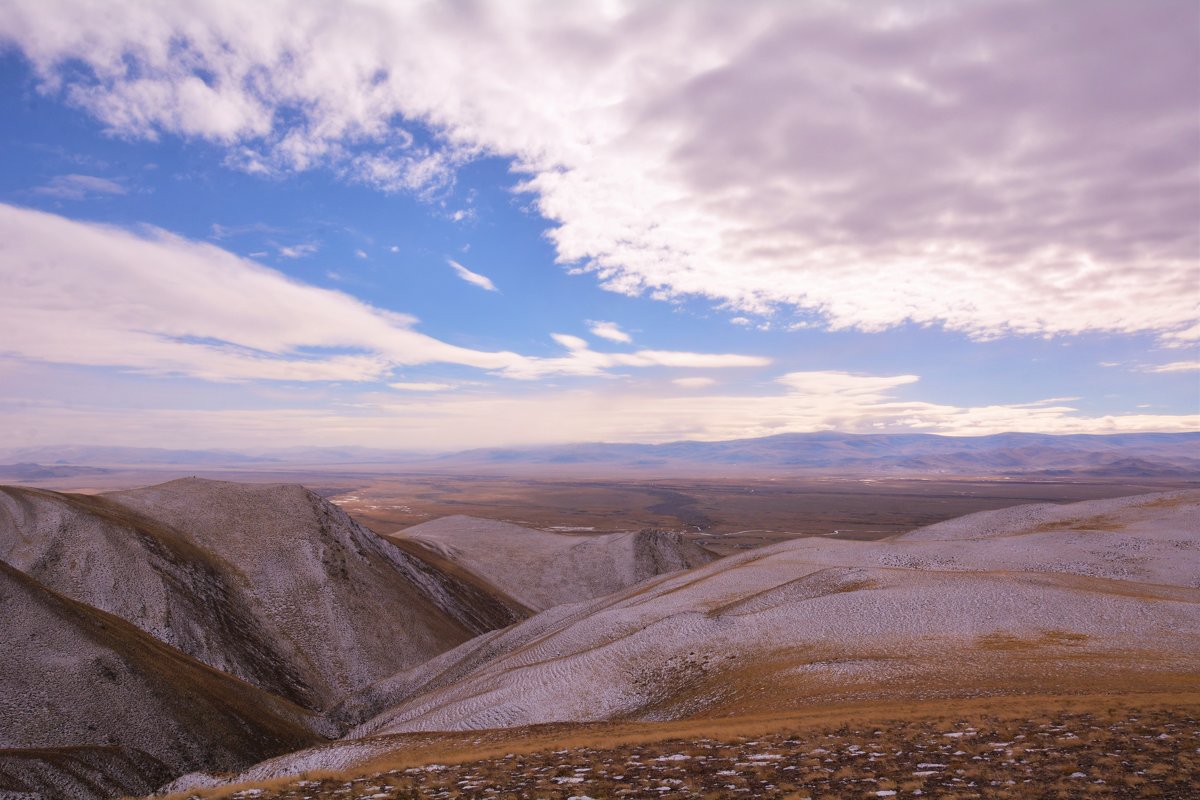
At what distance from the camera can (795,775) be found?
15.7 metres

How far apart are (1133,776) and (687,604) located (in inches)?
1345

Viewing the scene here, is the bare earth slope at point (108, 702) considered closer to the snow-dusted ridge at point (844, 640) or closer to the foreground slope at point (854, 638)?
the snow-dusted ridge at point (844, 640)

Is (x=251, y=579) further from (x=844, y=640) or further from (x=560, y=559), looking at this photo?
(x=844, y=640)

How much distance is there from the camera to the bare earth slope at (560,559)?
106938 millimetres

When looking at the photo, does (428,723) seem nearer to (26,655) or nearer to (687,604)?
(687,604)

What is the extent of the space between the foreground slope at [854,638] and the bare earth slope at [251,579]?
14321mm

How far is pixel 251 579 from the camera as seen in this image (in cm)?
6994

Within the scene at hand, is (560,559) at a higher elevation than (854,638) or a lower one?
lower

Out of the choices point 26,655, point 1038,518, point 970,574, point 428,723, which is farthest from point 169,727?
point 1038,518

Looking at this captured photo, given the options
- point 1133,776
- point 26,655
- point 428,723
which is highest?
point 1133,776

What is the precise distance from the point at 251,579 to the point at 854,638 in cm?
6498

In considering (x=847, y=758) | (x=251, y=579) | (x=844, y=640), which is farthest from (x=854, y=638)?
(x=251, y=579)

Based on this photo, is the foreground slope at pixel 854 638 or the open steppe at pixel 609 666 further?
the foreground slope at pixel 854 638

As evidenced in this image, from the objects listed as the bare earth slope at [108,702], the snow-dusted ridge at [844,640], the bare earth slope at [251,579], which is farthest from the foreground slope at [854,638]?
the bare earth slope at [251,579]
